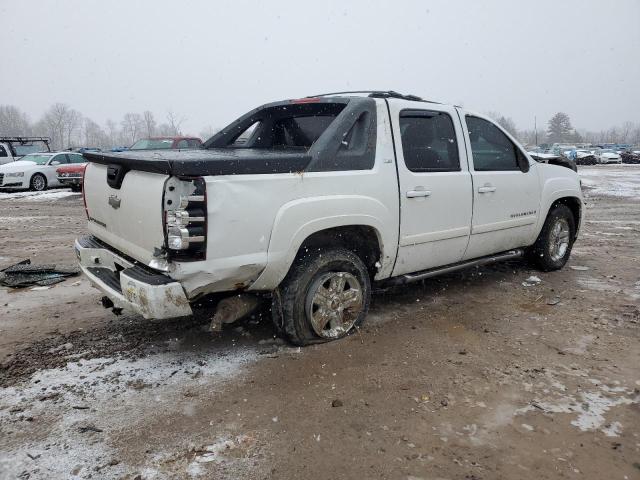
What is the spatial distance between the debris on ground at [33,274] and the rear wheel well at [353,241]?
137 inches

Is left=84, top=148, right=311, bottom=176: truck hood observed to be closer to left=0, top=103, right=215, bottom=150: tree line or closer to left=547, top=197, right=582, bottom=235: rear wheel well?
left=547, top=197, right=582, bottom=235: rear wheel well

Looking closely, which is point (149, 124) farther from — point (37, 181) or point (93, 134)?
point (37, 181)

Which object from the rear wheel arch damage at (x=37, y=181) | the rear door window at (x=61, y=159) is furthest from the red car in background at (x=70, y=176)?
the rear door window at (x=61, y=159)

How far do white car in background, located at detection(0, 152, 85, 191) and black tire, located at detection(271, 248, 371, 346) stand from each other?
681 inches

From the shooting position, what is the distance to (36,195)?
1611cm

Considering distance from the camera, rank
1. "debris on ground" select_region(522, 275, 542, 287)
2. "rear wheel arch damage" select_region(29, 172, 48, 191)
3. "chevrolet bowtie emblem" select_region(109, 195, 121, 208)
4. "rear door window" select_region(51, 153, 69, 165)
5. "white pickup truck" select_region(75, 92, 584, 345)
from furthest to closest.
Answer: "rear door window" select_region(51, 153, 69, 165) < "rear wheel arch damage" select_region(29, 172, 48, 191) < "debris on ground" select_region(522, 275, 542, 287) < "chevrolet bowtie emblem" select_region(109, 195, 121, 208) < "white pickup truck" select_region(75, 92, 584, 345)

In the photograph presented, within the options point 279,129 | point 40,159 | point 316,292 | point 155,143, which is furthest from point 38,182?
point 316,292

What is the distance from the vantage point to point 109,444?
8.21 ft

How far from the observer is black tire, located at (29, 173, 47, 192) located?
1760cm

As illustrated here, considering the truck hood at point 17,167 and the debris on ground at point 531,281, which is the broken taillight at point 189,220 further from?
the truck hood at point 17,167

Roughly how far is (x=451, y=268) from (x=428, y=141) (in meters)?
1.15

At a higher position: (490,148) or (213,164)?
(490,148)

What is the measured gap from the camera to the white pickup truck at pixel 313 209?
2.87 m

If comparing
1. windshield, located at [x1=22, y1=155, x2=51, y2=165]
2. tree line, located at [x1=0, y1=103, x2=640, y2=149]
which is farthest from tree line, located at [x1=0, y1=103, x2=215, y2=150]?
windshield, located at [x1=22, y1=155, x2=51, y2=165]
